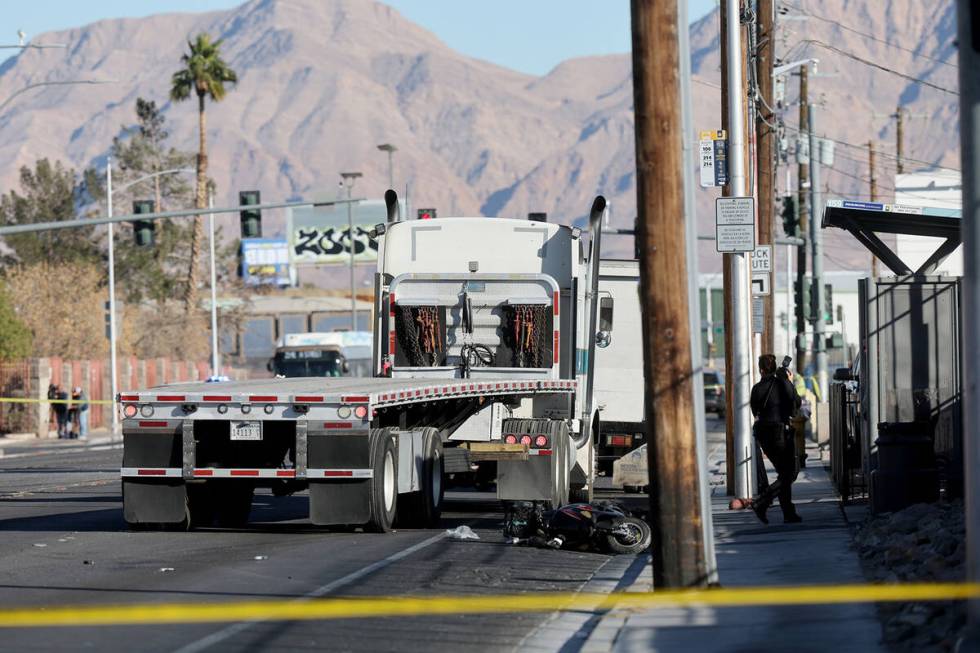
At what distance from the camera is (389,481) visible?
58.3 ft

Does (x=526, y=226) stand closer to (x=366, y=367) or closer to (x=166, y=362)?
(x=366, y=367)

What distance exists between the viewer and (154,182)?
107 m

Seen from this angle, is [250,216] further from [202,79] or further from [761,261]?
[202,79]

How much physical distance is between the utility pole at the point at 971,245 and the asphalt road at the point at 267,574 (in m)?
3.00

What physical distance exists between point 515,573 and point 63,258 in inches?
3308

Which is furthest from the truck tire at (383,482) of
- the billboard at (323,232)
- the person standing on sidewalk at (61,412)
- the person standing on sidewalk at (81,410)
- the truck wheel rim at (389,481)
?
the billboard at (323,232)

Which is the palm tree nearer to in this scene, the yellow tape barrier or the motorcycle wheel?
the motorcycle wheel

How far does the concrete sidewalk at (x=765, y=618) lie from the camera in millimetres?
10305

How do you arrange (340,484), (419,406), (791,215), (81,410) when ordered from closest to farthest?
(340,484) → (419,406) → (791,215) → (81,410)

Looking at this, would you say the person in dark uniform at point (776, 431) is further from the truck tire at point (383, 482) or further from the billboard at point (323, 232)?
the billboard at point (323, 232)

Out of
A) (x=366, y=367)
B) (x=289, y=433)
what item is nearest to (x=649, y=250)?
(x=289, y=433)

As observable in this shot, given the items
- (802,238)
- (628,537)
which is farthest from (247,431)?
(802,238)

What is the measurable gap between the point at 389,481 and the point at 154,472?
7.92 feet

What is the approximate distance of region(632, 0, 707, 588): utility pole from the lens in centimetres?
1190
